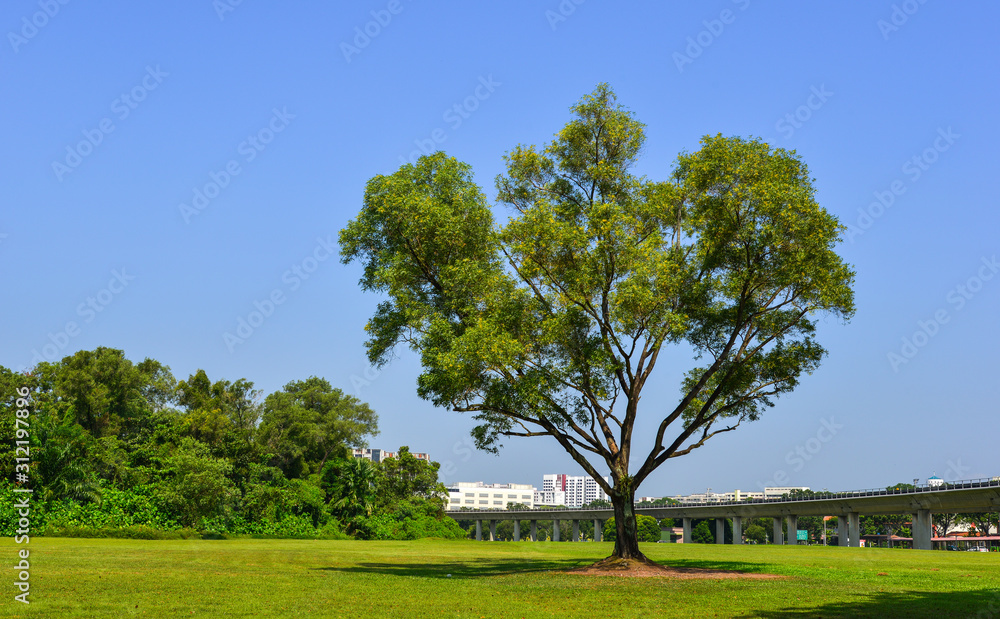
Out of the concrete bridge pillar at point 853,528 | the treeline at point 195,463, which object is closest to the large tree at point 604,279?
the treeline at point 195,463

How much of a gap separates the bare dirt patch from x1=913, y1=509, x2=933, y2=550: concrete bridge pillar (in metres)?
63.9

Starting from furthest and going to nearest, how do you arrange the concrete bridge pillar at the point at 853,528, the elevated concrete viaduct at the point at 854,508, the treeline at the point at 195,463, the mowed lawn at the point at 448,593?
the concrete bridge pillar at the point at 853,528 → the elevated concrete viaduct at the point at 854,508 → the treeline at the point at 195,463 → the mowed lawn at the point at 448,593

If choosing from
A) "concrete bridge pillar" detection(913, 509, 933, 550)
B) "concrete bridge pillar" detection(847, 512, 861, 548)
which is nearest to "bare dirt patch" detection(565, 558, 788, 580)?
"concrete bridge pillar" detection(913, 509, 933, 550)

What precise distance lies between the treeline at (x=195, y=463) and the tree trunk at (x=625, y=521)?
33633 mm

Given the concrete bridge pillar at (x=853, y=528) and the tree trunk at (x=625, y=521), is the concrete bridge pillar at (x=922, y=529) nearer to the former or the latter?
the concrete bridge pillar at (x=853, y=528)

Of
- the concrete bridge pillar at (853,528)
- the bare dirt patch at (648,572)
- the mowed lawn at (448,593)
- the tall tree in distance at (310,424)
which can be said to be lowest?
the concrete bridge pillar at (853,528)

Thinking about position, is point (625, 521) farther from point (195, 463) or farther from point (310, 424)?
point (310, 424)

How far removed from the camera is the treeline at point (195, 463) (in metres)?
48.7

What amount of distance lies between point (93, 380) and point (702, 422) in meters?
70.6

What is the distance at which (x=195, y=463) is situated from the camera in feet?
179

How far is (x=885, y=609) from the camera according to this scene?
47.6 ft

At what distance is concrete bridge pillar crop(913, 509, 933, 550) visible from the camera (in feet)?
255

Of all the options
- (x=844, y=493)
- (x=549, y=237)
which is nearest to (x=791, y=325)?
(x=549, y=237)

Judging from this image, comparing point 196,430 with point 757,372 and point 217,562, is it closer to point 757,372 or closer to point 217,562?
point 217,562
